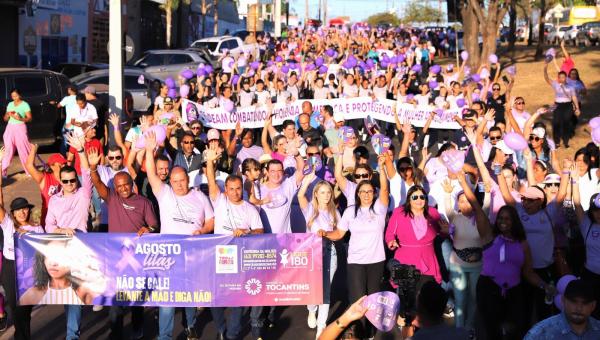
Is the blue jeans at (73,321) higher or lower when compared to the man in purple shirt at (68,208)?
lower

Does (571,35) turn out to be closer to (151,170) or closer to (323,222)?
(323,222)

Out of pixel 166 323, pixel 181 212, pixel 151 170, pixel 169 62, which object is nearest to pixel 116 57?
pixel 151 170

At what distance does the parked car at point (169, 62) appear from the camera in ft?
92.6

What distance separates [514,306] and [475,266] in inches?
25.9

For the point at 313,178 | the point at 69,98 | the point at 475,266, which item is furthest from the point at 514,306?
the point at 69,98

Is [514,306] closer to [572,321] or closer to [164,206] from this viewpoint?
[572,321]

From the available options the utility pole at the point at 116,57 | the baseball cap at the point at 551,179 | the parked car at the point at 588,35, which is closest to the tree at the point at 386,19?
the parked car at the point at 588,35

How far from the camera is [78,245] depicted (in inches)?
309

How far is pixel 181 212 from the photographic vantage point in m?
7.92

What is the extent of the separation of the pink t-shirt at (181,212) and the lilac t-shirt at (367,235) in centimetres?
133

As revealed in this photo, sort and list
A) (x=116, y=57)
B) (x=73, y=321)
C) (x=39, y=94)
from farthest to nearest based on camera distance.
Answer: (x=39, y=94) → (x=116, y=57) → (x=73, y=321)

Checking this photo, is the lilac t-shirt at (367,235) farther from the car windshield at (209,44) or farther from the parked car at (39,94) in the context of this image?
the car windshield at (209,44)

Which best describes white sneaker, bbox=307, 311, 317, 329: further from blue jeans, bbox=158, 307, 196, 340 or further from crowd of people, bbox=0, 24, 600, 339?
blue jeans, bbox=158, 307, 196, 340

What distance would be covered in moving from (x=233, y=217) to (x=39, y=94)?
10189 millimetres
